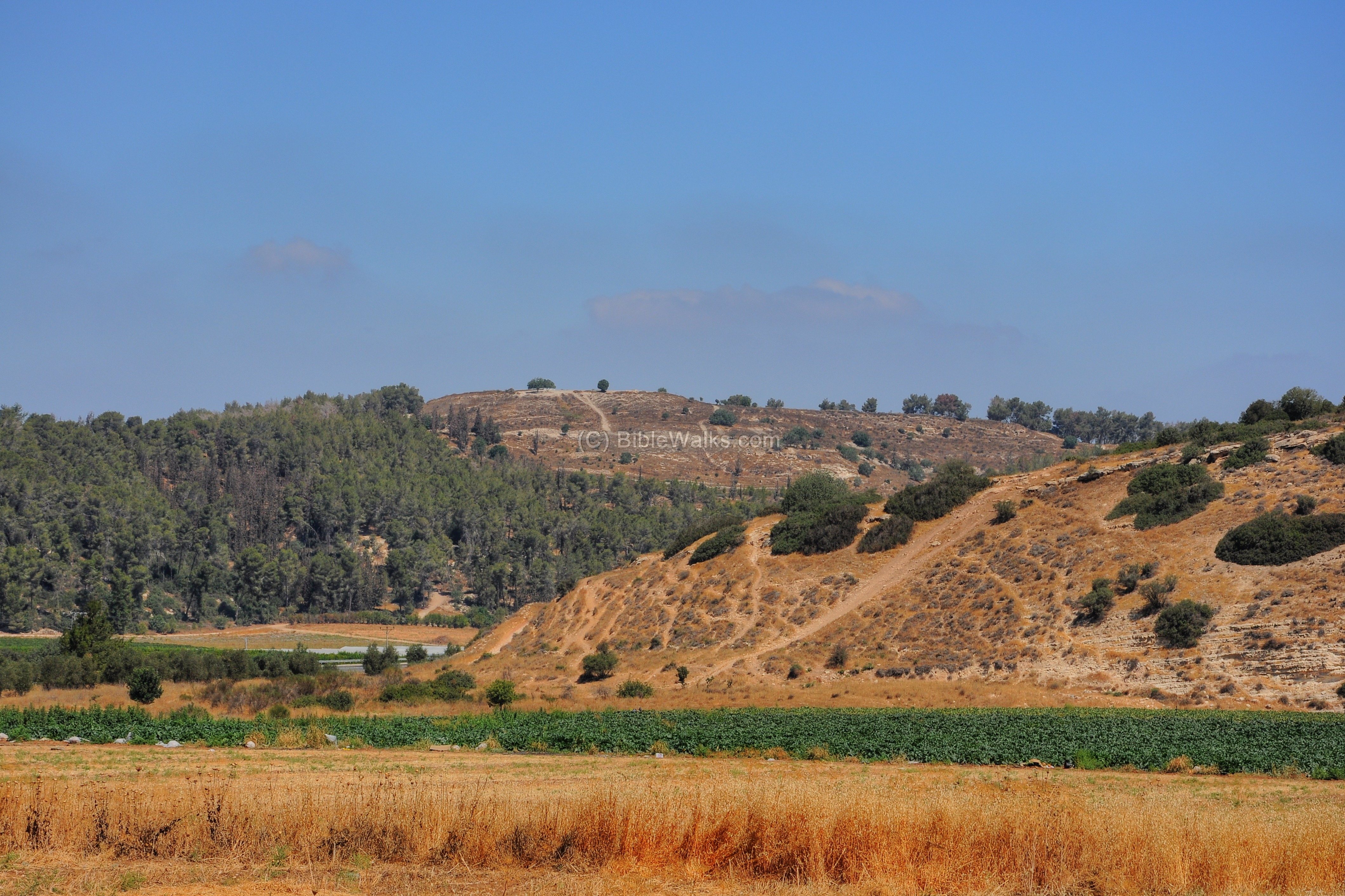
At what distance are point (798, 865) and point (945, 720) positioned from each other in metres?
21.3

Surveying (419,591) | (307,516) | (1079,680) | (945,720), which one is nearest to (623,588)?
(1079,680)

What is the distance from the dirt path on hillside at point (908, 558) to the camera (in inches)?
2191

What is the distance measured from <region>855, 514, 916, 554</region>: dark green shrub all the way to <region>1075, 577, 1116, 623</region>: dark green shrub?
15494 mm

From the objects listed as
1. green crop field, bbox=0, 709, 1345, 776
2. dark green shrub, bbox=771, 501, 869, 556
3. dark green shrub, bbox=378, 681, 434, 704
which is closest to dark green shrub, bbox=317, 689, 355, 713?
dark green shrub, bbox=378, 681, 434, 704

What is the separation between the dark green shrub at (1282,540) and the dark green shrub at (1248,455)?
27.8 feet

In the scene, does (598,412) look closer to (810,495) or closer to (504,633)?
(810,495)

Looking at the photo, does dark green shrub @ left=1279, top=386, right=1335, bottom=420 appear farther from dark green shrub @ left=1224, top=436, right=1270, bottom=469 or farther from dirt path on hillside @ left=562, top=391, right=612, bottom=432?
dirt path on hillside @ left=562, top=391, right=612, bottom=432

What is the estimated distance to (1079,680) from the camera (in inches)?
1732

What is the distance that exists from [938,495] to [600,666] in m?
25.9

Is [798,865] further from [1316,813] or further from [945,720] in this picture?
[945,720]

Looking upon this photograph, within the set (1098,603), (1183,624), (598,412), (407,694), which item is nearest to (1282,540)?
(1183,624)

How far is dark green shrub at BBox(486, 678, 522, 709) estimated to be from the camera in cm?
A: 4222

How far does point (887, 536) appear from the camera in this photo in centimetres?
6425

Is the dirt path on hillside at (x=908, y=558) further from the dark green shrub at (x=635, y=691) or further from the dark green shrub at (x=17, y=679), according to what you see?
the dark green shrub at (x=17, y=679)
